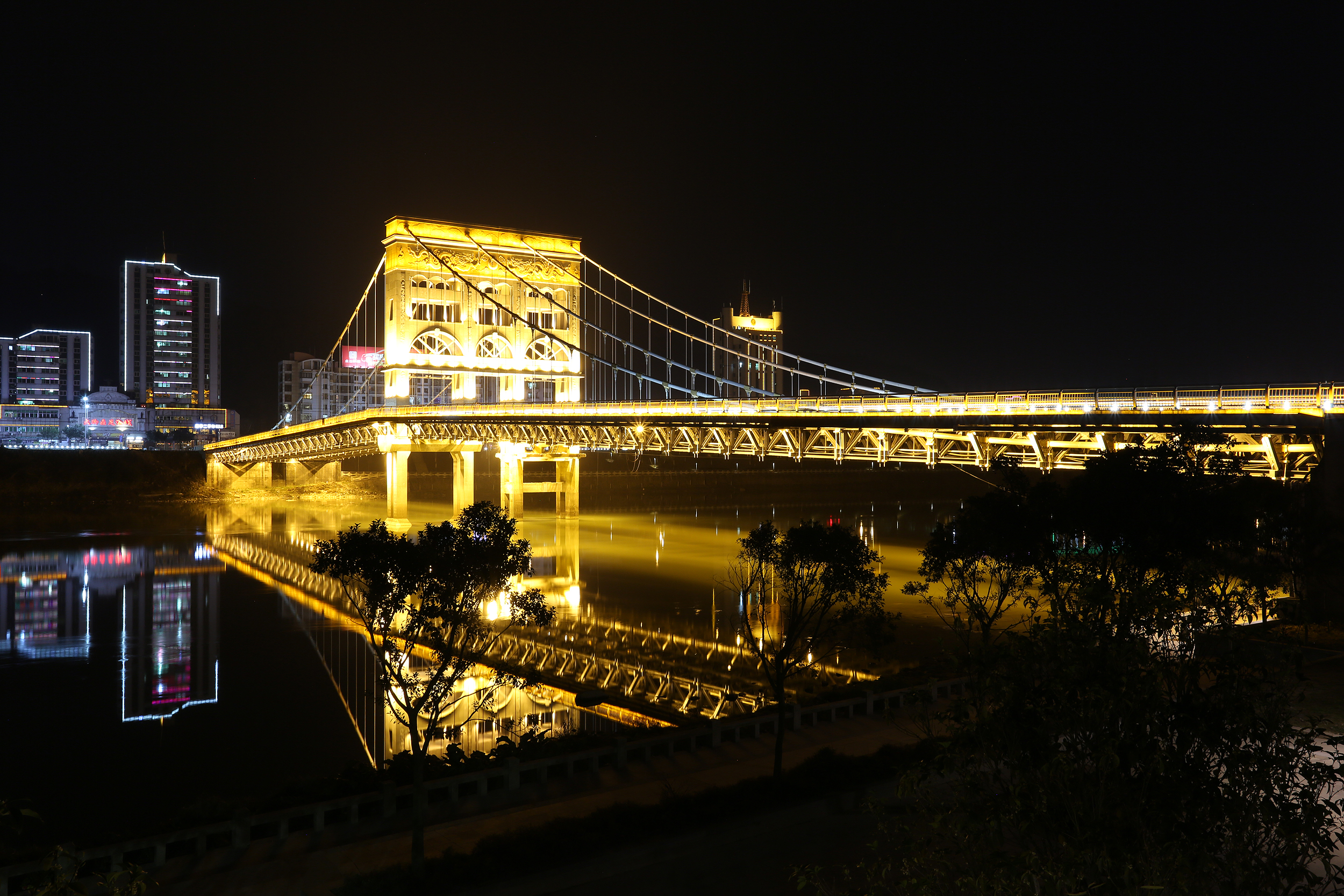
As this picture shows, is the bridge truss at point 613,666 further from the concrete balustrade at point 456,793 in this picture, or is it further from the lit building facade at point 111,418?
the lit building facade at point 111,418

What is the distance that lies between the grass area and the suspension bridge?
643 inches

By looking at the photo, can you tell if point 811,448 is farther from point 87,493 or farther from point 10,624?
point 87,493

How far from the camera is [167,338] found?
515 feet

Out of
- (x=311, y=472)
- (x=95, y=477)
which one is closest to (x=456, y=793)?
(x=95, y=477)

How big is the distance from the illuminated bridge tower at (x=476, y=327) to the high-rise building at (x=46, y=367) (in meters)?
113

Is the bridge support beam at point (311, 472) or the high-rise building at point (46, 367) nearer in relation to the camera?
the bridge support beam at point (311, 472)

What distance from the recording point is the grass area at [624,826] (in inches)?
405

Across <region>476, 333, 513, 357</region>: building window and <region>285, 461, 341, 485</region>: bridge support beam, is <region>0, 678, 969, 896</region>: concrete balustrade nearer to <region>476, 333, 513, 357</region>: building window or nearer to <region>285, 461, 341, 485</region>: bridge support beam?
<region>476, 333, 513, 357</region>: building window

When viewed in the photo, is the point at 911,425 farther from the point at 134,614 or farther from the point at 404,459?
the point at 404,459

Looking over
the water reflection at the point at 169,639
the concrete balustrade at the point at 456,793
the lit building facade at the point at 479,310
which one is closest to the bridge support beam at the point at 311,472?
the lit building facade at the point at 479,310

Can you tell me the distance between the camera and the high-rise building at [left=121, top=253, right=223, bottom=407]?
510 ft

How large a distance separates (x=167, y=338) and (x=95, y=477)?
91076 mm

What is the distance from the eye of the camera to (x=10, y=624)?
1205 inches

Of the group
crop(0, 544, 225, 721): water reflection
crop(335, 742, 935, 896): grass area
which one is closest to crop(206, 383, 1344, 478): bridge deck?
crop(335, 742, 935, 896): grass area
